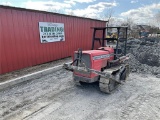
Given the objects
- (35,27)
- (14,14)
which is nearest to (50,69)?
(35,27)

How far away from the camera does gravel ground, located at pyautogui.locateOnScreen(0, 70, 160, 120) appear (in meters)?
3.85

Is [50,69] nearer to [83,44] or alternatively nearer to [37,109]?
[37,109]

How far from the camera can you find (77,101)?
4.60 metres

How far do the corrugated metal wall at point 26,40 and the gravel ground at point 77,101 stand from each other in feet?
5.58

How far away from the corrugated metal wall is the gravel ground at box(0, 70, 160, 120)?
1.70m

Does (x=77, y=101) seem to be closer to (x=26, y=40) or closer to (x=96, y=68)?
(x=96, y=68)

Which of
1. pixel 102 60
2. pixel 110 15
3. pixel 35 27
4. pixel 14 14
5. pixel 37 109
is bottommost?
pixel 37 109

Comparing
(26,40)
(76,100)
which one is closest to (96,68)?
(76,100)

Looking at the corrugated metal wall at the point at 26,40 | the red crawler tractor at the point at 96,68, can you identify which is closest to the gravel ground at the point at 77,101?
the red crawler tractor at the point at 96,68

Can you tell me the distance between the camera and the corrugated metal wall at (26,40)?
6.64 m

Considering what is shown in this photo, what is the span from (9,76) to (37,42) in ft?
7.84

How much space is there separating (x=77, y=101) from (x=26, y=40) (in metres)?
4.38

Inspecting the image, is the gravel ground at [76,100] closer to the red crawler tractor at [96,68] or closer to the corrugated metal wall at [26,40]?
the red crawler tractor at [96,68]

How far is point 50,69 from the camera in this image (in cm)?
728
